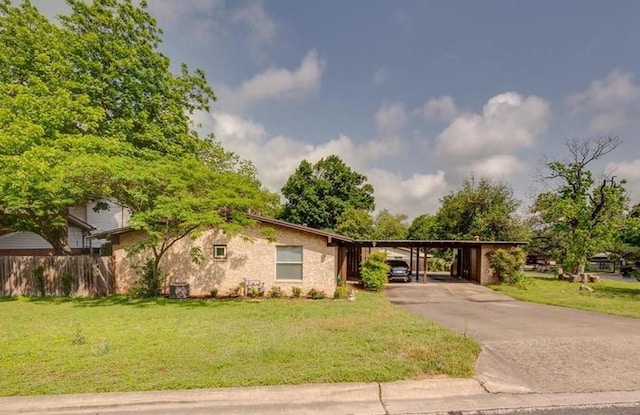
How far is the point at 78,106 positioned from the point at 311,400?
15.6 m

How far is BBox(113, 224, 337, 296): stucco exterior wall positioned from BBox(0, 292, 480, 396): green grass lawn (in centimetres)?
386

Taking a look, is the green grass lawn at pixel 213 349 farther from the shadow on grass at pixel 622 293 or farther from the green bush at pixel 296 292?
the shadow on grass at pixel 622 293

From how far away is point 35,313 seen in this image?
10.2m

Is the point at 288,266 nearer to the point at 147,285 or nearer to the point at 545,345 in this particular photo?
the point at 147,285

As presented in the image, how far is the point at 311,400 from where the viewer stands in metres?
4.41

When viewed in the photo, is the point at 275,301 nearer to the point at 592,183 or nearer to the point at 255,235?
the point at 255,235

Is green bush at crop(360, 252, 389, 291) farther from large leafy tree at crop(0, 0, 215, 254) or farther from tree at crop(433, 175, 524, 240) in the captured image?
tree at crop(433, 175, 524, 240)

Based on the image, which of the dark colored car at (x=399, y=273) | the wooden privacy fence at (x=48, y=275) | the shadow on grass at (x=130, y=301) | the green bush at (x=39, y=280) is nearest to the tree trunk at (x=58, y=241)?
the wooden privacy fence at (x=48, y=275)

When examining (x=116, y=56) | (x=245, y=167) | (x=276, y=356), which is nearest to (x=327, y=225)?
(x=245, y=167)

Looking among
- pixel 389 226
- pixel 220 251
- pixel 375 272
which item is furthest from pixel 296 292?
pixel 389 226

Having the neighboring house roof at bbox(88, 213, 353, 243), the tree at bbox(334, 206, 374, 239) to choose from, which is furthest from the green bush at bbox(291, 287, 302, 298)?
the tree at bbox(334, 206, 374, 239)

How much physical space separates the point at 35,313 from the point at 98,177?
460 centimetres

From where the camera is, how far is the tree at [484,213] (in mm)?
32656

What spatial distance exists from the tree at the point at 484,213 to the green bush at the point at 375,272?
1908cm
